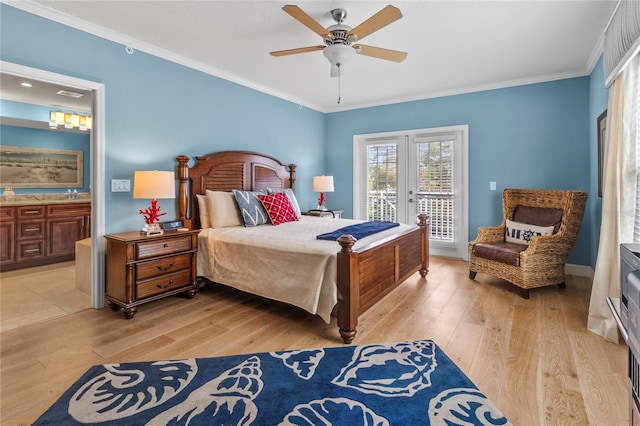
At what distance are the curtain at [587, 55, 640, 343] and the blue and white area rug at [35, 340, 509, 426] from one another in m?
1.33

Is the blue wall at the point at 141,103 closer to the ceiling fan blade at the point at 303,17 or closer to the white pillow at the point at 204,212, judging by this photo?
the white pillow at the point at 204,212

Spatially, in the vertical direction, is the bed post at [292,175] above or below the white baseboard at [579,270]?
above

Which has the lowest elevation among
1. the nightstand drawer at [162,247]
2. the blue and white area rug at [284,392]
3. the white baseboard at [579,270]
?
the blue and white area rug at [284,392]

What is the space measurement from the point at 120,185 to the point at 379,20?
8.99 ft

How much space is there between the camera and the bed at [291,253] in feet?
7.98

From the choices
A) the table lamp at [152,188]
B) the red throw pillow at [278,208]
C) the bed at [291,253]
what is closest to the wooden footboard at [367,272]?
the bed at [291,253]

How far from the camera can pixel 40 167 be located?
5.23 m

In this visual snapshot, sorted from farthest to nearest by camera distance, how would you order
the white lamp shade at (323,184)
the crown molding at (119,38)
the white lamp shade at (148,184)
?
1. the white lamp shade at (323,184)
2. the white lamp shade at (148,184)
3. the crown molding at (119,38)

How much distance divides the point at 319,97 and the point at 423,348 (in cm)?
419

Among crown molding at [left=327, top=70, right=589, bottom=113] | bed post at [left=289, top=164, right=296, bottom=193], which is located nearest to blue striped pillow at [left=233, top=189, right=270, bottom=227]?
bed post at [left=289, top=164, right=296, bottom=193]

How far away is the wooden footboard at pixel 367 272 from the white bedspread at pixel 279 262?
91 millimetres

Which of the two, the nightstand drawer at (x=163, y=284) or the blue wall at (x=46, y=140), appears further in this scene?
the blue wall at (x=46, y=140)

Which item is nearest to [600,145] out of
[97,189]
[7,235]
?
[97,189]

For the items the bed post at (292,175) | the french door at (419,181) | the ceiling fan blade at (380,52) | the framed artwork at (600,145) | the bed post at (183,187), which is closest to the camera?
the ceiling fan blade at (380,52)
